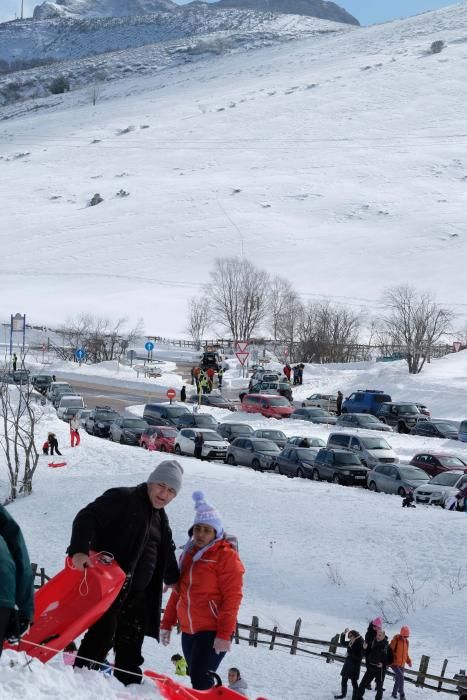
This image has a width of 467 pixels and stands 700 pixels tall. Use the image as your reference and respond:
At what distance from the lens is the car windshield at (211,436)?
3142 cm

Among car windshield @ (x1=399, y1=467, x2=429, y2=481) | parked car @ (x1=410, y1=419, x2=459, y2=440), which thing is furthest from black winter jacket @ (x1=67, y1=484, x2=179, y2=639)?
parked car @ (x1=410, y1=419, x2=459, y2=440)

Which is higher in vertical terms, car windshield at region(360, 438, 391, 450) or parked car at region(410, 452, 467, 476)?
car windshield at region(360, 438, 391, 450)

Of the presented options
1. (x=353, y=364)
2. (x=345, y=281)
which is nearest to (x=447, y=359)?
(x=353, y=364)

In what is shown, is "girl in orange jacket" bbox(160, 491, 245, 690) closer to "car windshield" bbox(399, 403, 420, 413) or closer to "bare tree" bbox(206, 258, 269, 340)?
"car windshield" bbox(399, 403, 420, 413)

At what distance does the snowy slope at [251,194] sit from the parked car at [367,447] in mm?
59212

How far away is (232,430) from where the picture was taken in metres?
34.5

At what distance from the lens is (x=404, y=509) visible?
2183 centimetres

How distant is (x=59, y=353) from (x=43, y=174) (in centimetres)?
8065

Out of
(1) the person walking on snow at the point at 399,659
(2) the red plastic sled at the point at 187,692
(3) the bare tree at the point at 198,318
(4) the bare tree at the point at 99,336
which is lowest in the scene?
(1) the person walking on snow at the point at 399,659

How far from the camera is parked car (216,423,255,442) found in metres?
34.3

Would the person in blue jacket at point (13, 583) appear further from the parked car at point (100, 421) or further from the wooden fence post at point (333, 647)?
the parked car at point (100, 421)

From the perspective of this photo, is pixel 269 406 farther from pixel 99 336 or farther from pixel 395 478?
pixel 99 336

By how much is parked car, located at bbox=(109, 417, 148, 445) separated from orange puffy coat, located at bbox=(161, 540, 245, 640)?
91.7 ft

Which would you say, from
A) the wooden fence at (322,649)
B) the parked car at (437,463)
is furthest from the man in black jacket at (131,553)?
the parked car at (437,463)
